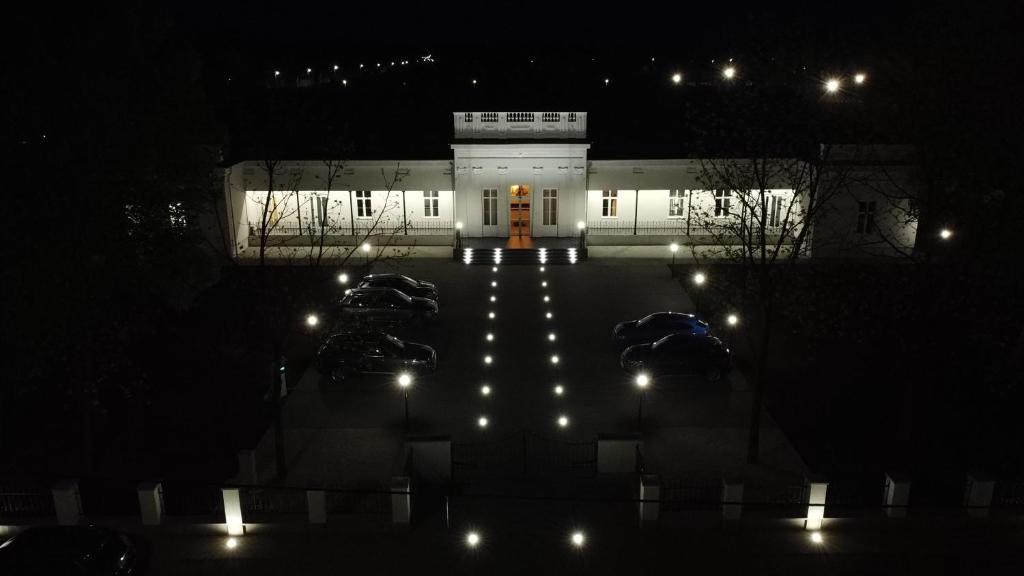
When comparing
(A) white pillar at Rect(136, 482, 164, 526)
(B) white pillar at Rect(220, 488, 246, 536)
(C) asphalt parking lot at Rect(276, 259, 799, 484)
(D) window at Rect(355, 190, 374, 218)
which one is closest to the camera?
(B) white pillar at Rect(220, 488, 246, 536)

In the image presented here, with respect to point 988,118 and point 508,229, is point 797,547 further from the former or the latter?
point 508,229

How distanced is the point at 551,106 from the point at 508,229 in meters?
5.55

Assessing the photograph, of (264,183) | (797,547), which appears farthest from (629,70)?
(797,547)

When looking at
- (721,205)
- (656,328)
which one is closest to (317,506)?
(656,328)

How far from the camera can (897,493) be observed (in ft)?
38.8

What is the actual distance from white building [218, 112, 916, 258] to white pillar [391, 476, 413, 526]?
692 inches

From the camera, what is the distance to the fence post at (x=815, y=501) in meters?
11.7

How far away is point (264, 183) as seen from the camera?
29.0m

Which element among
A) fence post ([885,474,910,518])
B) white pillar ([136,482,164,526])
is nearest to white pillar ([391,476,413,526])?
white pillar ([136,482,164,526])

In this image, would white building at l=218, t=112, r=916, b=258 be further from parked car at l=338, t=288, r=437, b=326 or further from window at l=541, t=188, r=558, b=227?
parked car at l=338, t=288, r=437, b=326

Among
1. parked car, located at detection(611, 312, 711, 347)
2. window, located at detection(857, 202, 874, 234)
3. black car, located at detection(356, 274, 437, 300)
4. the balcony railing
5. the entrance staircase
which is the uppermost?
the balcony railing

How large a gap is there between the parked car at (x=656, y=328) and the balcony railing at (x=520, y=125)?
446 inches

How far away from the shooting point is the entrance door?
2994 centimetres

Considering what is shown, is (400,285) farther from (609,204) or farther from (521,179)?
(609,204)
